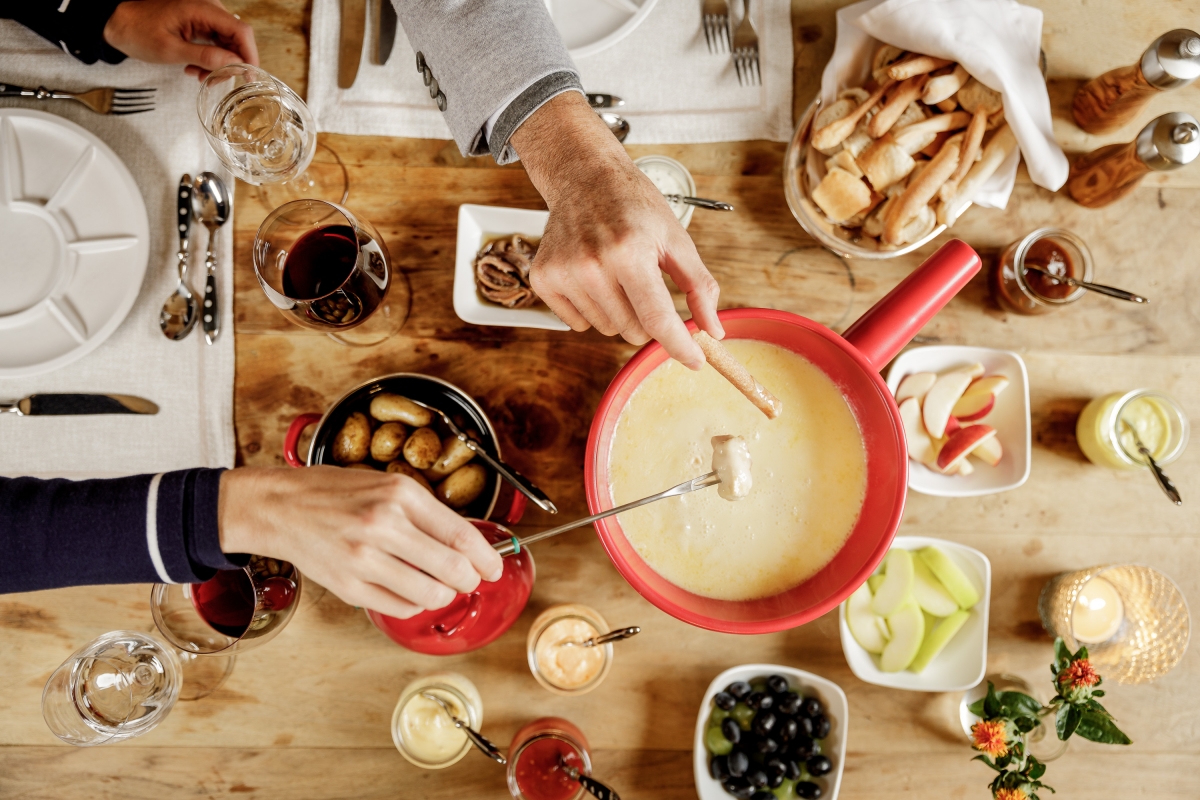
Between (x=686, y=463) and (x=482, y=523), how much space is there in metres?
0.29

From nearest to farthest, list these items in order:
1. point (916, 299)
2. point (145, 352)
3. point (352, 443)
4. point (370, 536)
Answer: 1. point (370, 536)
2. point (916, 299)
3. point (352, 443)
4. point (145, 352)

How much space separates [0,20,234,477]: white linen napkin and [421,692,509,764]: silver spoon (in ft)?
1.55


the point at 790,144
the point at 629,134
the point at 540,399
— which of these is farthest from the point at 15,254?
the point at 790,144

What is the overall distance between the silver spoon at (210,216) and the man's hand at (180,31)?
0.51 feet

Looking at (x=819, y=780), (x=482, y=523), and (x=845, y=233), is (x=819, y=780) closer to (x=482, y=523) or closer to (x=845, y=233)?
(x=482, y=523)

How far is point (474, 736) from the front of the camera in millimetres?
1030

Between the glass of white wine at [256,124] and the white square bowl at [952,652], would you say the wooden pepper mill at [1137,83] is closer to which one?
the white square bowl at [952,652]

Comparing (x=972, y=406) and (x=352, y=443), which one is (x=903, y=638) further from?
(x=352, y=443)

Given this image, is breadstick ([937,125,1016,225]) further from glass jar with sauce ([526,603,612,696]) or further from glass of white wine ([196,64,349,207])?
glass of white wine ([196,64,349,207])

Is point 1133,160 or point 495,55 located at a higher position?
point 495,55

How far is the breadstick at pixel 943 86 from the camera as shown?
1029 mm

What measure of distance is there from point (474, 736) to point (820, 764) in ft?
1.64

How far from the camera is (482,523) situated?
0.98 metres

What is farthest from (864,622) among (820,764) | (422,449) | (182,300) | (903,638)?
(182,300)
